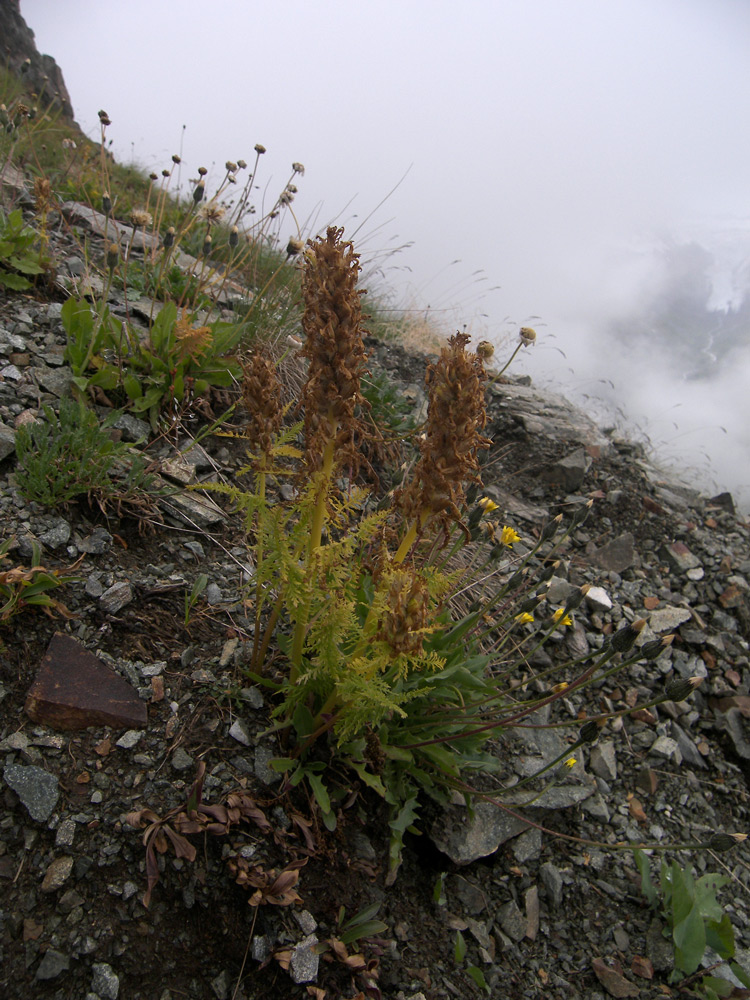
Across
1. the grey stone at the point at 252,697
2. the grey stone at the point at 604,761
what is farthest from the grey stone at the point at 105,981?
the grey stone at the point at 604,761

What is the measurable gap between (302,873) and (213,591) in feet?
3.66

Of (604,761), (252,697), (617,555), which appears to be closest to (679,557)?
(617,555)

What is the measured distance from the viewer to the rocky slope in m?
1.63

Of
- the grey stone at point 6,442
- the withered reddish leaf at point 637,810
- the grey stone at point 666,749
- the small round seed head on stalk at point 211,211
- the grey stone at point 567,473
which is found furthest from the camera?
the grey stone at point 567,473

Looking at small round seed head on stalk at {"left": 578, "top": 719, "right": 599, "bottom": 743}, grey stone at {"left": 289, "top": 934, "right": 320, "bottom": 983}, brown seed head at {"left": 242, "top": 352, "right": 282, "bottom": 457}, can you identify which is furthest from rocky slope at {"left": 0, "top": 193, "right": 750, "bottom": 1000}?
brown seed head at {"left": 242, "top": 352, "right": 282, "bottom": 457}

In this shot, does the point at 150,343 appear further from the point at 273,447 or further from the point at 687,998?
the point at 687,998

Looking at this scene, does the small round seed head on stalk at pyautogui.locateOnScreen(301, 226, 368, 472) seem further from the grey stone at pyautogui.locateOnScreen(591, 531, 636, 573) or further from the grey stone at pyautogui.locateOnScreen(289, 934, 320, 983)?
the grey stone at pyautogui.locateOnScreen(591, 531, 636, 573)

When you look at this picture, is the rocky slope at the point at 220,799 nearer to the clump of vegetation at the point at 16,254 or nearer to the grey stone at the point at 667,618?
the grey stone at the point at 667,618

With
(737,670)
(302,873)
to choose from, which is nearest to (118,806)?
(302,873)

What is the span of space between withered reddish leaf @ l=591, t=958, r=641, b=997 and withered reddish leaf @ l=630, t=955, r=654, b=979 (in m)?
0.06

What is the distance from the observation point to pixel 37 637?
6.64 ft

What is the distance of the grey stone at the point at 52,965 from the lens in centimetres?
149

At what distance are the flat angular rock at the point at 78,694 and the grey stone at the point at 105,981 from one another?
2.09ft

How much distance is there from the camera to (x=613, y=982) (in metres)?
2.11
